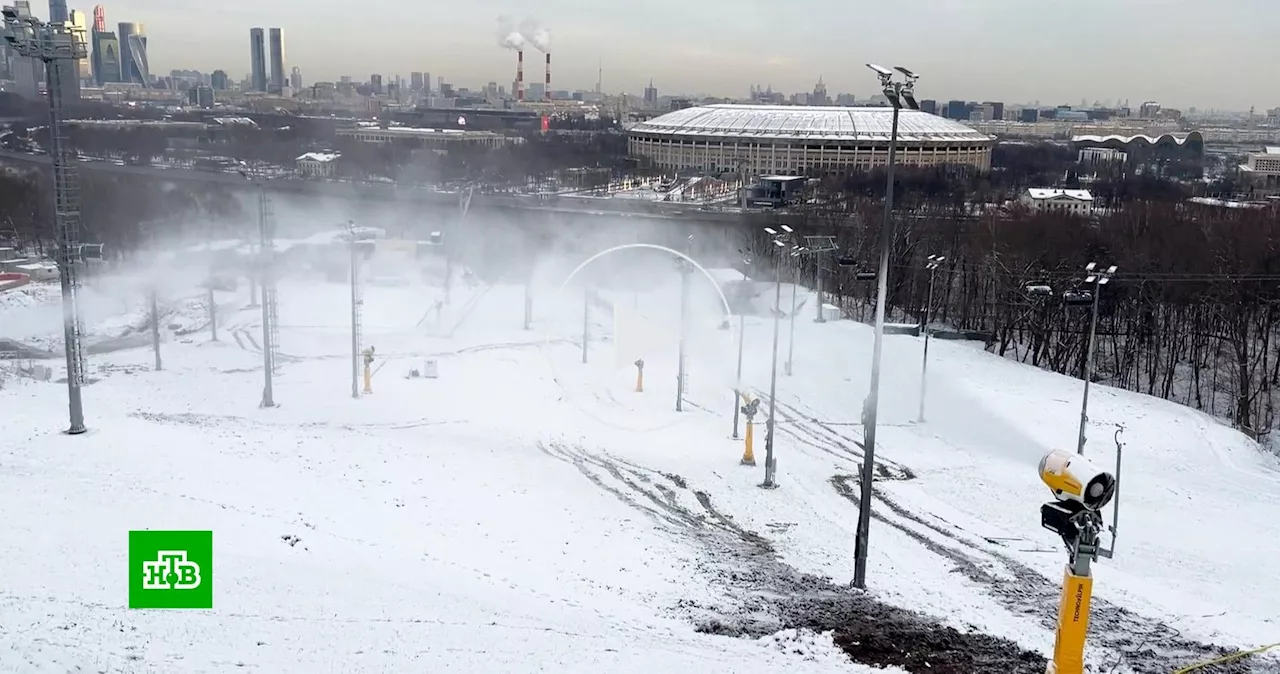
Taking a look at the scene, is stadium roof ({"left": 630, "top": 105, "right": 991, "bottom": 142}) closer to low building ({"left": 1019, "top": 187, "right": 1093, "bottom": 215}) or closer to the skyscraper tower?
low building ({"left": 1019, "top": 187, "right": 1093, "bottom": 215})

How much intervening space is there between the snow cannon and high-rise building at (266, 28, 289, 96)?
4803 inches

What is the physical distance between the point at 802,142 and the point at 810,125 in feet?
17.5

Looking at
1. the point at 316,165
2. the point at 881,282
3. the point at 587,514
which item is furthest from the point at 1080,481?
the point at 316,165

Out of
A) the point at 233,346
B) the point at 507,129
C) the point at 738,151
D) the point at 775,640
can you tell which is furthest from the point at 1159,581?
the point at 507,129

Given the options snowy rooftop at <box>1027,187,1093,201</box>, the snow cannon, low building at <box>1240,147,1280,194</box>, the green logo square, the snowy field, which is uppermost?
low building at <box>1240,147,1280,194</box>

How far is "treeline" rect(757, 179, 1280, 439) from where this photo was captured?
1175 inches

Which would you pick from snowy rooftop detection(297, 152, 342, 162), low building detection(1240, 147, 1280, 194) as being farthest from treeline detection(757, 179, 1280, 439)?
low building detection(1240, 147, 1280, 194)

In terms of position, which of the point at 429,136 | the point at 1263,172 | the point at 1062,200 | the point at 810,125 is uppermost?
the point at 810,125

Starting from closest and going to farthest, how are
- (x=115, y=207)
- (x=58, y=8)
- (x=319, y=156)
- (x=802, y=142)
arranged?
(x=58, y=8) < (x=115, y=207) < (x=319, y=156) < (x=802, y=142)

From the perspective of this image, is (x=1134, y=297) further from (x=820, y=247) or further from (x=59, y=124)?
(x=59, y=124)

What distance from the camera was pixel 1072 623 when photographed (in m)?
5.44

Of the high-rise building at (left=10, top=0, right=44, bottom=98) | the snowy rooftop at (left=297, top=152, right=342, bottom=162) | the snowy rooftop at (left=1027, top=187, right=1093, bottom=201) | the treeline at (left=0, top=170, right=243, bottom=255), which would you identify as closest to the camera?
the high-rise building at (left=10, top=0, right=44, bottom=98)

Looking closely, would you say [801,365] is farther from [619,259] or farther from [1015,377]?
[619,259]

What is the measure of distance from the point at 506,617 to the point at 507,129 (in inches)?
4374
